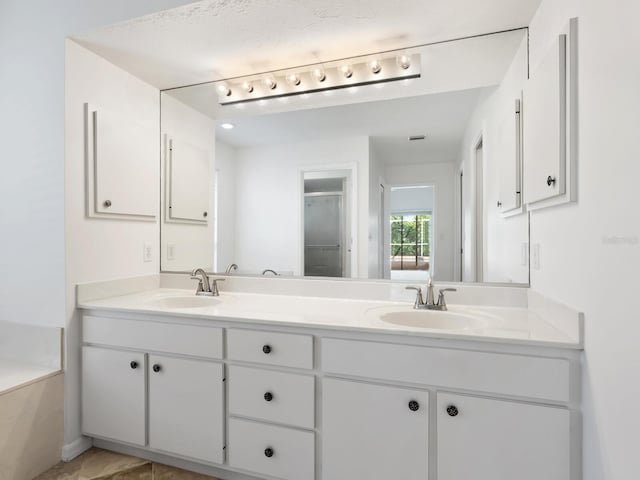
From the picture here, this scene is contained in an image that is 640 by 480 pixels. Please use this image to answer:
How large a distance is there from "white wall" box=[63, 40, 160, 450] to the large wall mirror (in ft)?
1.03

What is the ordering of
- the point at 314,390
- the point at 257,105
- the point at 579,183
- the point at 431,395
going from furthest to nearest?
the point at 257,105
the point at 314,390
the point at 431,395
the point at 579,183

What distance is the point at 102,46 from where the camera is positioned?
179cm

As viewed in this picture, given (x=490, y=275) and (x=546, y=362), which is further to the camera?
(x=490, y=275)

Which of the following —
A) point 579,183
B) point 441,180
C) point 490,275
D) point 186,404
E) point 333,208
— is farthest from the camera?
point 333,208

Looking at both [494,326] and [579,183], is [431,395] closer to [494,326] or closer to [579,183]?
[494,326]

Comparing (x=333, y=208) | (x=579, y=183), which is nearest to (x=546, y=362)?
(x=579, y=183)

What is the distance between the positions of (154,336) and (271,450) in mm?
755

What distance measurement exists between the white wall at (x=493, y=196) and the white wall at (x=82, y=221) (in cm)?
193

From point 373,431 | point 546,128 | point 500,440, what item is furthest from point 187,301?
point 546,128

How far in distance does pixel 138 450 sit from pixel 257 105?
79.6 inches

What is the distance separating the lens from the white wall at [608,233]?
0.80 metres

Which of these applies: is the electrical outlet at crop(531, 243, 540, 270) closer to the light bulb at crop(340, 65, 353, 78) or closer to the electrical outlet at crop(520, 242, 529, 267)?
the electrical outlet at crop(520, 242, 529, 267)

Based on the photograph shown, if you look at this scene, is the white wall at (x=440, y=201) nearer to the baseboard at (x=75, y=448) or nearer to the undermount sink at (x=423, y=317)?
the undermount sink at (x=423, y=317)

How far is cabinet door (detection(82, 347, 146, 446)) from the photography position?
1.68 m
